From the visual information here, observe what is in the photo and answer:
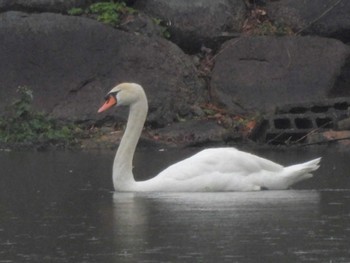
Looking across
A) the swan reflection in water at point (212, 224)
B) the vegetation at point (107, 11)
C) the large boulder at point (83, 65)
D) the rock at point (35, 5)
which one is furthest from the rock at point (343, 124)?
the swan reflection in water at point (212, 224)

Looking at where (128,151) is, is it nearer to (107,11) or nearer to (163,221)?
(163,221)

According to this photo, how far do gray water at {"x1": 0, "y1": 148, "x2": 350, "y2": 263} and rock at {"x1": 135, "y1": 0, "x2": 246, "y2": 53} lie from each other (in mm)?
7235

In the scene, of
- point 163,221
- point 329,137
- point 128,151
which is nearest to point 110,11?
point 329,137

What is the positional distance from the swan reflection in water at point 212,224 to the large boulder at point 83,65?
750 cm

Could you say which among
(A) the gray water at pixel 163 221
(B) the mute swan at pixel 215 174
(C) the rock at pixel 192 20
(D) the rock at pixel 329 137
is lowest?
(A) the gray water at pixel 163 221

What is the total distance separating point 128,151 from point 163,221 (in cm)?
295

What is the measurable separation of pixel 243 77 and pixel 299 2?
7.58 ft

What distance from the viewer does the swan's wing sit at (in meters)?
13.9

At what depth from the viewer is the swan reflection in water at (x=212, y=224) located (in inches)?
395

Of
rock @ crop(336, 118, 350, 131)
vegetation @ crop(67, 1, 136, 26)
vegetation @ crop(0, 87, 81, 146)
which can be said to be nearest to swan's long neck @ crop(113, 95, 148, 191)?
vegetation @ crop(0, 87, 81, 146)

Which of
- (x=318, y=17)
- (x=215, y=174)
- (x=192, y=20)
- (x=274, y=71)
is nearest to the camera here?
(x=215, y=174)

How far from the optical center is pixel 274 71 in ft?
73.1

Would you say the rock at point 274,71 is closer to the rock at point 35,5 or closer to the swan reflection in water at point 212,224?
the rock at point 35,5

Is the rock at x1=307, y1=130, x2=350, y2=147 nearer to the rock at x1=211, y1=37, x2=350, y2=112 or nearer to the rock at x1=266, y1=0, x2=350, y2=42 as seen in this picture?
the rock at x1=211, y1=37, x2=350, y2=112
